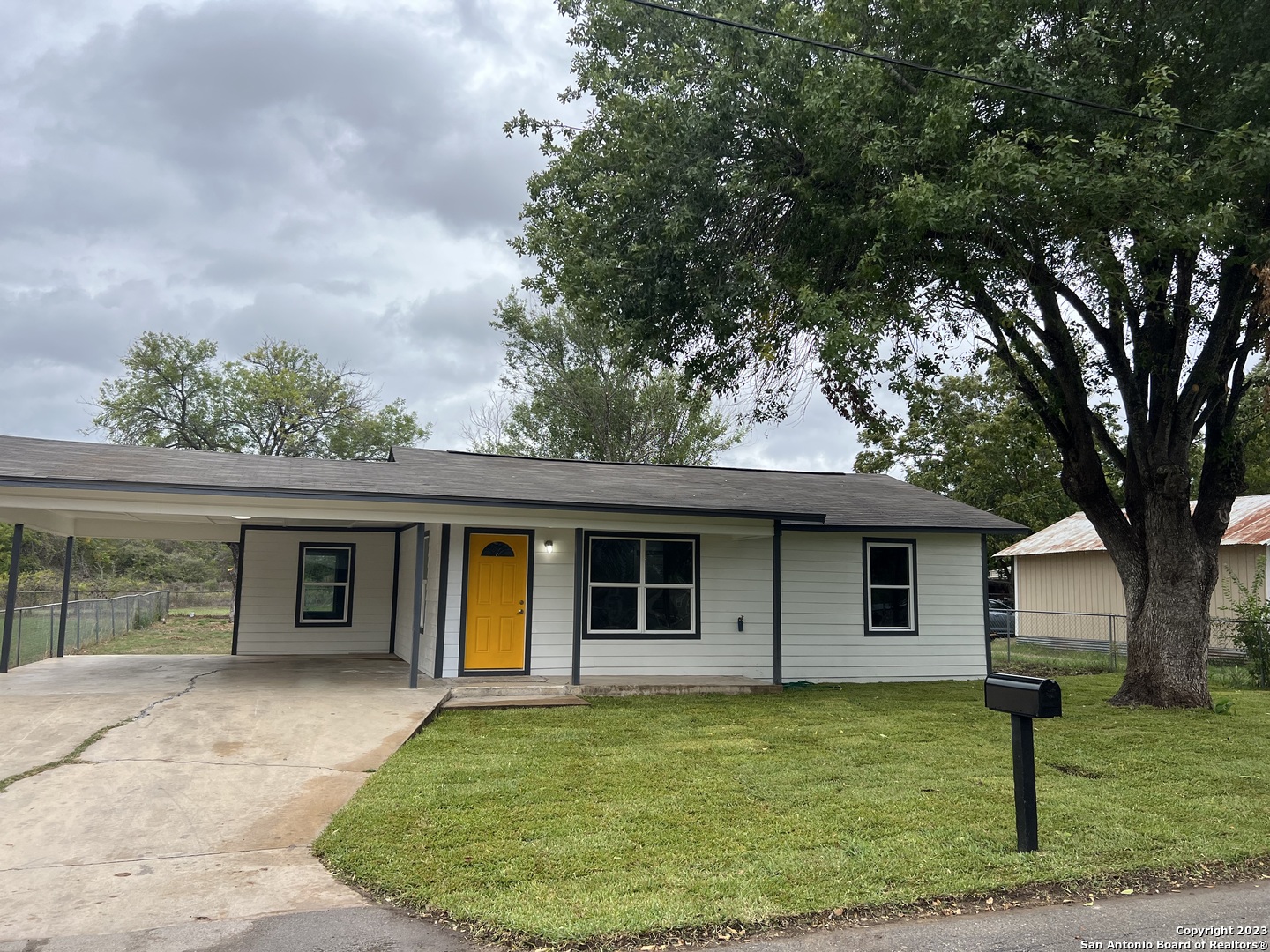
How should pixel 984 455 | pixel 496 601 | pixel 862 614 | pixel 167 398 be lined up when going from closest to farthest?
1. pixel 496 601
2. pixel 862 614
3. pixel 984 455
4. pixel 167 398

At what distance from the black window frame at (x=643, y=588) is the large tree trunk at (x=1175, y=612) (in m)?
5.81

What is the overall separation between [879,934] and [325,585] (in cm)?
1348

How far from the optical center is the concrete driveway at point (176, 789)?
13.8 ft

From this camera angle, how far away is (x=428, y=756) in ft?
23.9

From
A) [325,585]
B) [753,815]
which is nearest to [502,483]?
[325,585]

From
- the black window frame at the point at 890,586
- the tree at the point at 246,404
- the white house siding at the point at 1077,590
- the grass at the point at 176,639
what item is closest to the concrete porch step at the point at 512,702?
the black window frame at the point at 890,586

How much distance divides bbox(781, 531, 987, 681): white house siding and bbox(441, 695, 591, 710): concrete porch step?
4.23 metres

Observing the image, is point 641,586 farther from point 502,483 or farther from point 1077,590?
point 1077,590

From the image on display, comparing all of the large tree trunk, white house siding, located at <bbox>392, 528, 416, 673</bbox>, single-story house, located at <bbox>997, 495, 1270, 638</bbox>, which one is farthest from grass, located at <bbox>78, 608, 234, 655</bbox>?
single-story house, located at <bbox>997, 495, 1270, 638</bbox>

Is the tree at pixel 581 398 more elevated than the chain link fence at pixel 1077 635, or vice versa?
the tree at pixel 581 398

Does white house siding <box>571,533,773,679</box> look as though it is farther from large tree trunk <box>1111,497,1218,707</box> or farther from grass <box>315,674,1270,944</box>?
large tree trunk <box>1111,497,1218,707</box>

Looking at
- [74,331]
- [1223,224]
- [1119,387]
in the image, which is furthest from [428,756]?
[74,331]

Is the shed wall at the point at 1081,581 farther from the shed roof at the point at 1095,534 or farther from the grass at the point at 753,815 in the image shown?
the grass at the point at 753,815

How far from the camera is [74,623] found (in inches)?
604
